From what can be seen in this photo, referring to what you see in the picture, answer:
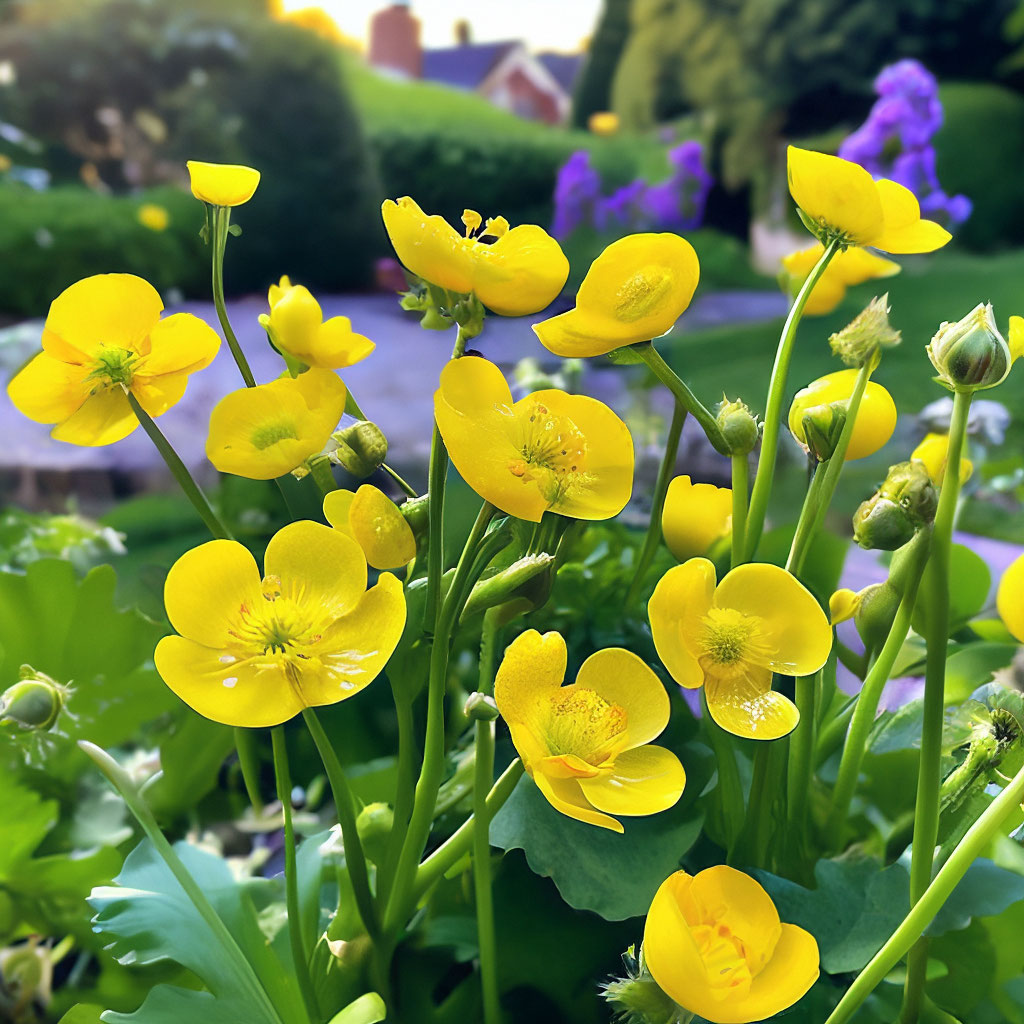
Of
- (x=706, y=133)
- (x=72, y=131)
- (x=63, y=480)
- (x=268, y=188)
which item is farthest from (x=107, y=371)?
(x=706, y=133)

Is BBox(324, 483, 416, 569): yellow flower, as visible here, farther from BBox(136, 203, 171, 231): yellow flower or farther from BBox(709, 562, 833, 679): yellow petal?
BBox(136, 203, 171, 231): yellow flower

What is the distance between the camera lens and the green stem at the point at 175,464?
0.65ft

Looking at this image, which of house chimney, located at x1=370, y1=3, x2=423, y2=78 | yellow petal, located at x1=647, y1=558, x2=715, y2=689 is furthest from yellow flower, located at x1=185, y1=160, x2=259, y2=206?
house chimney, located at x1=370, y1=3, x2=423, y2=78

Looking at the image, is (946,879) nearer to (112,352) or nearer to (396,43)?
(112,352)

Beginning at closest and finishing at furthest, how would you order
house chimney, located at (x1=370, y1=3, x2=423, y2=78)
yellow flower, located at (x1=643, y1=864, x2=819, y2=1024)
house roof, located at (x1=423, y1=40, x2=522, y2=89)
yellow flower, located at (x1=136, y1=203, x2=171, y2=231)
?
yellow flower, located at (x1=643, y1=864, x2=819, y2=1024) < yellow flower, located at (x1=136, y1=203, x2=171, y2=231) < house chimney, located at (x1=370, y1=3, x2=423, y2=78) < house roof, located at (x1=423, y1=40, x2=522, y2=89)

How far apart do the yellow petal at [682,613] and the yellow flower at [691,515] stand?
0.06 metres

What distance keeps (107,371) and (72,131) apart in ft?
16.0

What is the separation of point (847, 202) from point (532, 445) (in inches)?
3.4

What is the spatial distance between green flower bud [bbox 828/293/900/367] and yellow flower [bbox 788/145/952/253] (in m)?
0.01

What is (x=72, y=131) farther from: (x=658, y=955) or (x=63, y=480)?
(x=658, y=955)

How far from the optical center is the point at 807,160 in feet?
0.67

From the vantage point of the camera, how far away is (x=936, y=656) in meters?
0.19

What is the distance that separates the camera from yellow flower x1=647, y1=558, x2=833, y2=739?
0.19 metres

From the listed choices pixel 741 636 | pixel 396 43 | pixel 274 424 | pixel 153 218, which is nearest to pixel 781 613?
pixel 741 636
